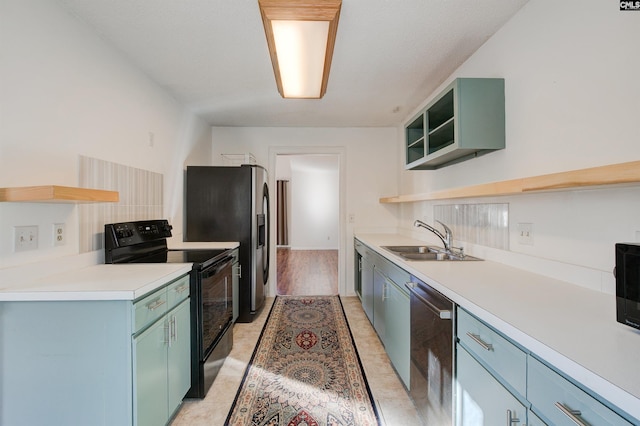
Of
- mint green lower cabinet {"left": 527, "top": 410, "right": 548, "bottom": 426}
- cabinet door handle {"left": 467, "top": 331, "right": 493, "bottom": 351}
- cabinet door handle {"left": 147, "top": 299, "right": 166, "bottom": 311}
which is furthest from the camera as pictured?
cabinet door handle {"left": 147, "top": 299, "right": 166, "bottom": 311}

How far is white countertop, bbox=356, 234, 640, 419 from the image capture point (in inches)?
24.1

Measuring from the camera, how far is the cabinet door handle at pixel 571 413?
65cm

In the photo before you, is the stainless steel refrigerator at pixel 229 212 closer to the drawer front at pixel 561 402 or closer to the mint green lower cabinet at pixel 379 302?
the mint green lower cabinet at pixel 379 302

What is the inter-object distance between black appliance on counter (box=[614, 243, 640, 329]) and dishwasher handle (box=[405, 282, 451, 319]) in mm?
545

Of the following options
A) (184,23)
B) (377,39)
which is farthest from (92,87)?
(377,39)

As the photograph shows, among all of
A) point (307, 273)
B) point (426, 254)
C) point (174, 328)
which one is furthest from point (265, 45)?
point (307, 273)

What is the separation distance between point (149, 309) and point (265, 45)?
1.77 metres

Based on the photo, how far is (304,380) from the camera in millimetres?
1999

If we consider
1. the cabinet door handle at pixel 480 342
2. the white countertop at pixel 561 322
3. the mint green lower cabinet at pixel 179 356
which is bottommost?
the mint green lower cabinet at pixel 179 356

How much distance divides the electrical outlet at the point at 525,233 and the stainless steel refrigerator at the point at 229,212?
7.48 ft

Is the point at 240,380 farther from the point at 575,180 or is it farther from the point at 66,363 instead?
the point at 575,180

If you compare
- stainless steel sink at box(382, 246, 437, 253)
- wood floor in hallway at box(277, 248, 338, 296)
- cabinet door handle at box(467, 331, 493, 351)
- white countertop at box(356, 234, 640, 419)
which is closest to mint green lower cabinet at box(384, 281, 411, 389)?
white countertop at box(356, 234, 640, 419)

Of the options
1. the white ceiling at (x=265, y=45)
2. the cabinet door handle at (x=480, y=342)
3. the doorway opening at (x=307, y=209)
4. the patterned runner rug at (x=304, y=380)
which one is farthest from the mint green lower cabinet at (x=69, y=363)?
the doorway opening at (x=307, y=209)

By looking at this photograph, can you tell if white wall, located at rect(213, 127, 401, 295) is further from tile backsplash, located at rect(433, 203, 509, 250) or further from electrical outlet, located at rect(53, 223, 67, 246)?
electrical outlet, located at rect(53, 223, 67, 246)
